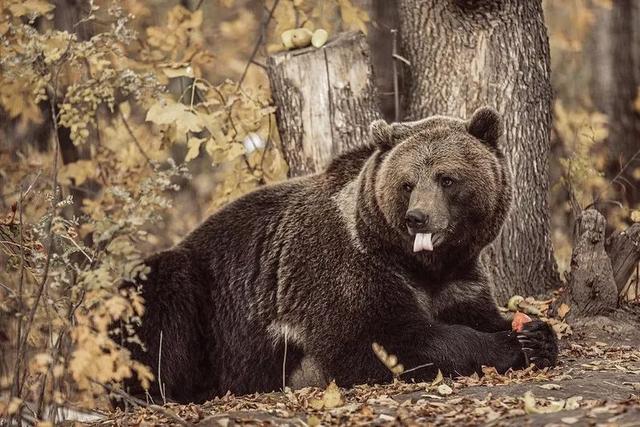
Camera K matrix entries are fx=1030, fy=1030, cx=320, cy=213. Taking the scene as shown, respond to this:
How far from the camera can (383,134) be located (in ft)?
21.2

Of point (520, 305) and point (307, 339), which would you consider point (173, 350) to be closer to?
point (307, 339)

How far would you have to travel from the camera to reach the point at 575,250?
24.3 feet

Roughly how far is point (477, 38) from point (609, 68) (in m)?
5.67

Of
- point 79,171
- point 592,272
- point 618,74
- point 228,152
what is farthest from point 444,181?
point 618,74

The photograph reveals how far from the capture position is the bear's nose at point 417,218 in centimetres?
583

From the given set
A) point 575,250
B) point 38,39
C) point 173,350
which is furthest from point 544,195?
point 38,39

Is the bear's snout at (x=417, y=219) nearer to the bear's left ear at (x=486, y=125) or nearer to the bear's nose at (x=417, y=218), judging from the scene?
the bear's nose at (x=417, y=218)

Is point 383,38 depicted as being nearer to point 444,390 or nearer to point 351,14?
point 351,14

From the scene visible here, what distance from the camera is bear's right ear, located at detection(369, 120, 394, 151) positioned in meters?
6.45

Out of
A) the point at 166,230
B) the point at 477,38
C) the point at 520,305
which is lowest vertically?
the point at 166,230

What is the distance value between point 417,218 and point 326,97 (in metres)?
2.49

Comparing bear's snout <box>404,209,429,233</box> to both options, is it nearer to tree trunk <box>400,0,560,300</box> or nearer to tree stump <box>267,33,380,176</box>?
tree trunk <box>400,0,560,300</box>

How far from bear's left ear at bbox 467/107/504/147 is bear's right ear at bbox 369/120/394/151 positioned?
0.49 m

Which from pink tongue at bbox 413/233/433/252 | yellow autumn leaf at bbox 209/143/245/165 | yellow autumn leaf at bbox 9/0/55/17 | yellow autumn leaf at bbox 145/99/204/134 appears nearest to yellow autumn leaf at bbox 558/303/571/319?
pink tongue at bbox 413/233/433/252
